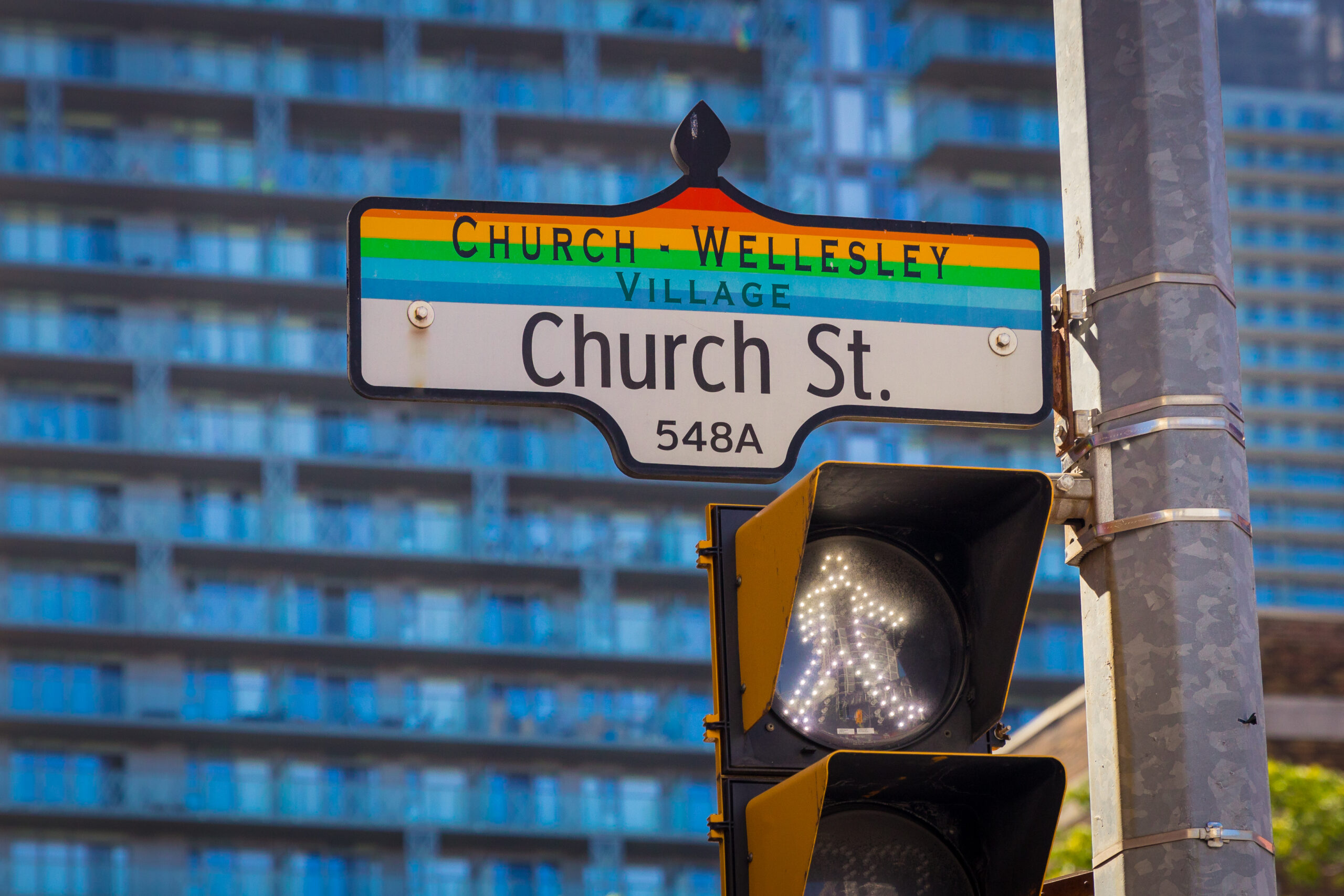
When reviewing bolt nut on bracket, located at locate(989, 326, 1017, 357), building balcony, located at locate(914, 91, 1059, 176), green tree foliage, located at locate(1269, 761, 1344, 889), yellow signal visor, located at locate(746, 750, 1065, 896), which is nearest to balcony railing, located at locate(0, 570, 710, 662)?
building balcony, located at locate(914, 91, 1059, 176)

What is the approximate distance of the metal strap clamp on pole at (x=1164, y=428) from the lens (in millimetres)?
2783

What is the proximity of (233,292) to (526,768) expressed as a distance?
46.8 ft

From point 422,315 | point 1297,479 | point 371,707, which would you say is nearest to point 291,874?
point 371,707

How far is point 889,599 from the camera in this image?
303 cm

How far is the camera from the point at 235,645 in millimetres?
45531

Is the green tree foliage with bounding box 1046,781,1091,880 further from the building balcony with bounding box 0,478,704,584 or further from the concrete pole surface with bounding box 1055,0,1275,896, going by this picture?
the building balcony with bounding box 0,478,704,584

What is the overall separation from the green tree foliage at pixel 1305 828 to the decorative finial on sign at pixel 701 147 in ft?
57.5

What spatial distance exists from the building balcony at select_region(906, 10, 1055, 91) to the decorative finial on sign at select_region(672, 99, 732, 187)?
52.8 m

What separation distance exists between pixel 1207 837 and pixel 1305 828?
61.8 ft

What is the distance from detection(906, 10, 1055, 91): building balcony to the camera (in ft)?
179

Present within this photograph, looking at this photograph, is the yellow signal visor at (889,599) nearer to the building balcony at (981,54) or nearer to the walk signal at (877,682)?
the walk signal at (877,682)

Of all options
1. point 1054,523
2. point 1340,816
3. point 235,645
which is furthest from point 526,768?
point 1054,523

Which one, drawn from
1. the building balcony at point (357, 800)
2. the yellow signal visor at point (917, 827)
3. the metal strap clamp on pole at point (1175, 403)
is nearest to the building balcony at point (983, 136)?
the building balcony at point (357, 800)

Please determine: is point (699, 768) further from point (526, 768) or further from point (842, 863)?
point (842, 863)
